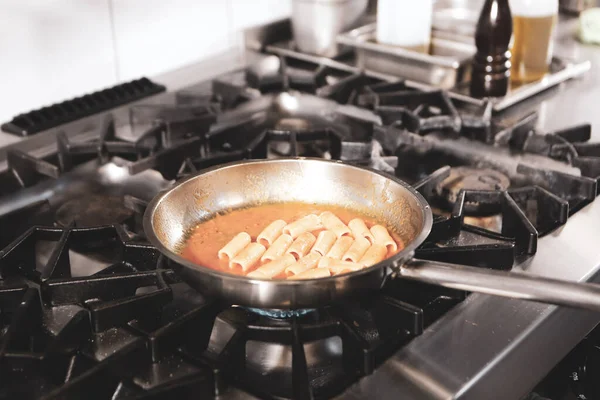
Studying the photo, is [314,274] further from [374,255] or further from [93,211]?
[93,211]

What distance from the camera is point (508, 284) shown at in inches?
27.1

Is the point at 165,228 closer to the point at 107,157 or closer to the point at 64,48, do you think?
the point at 107,157

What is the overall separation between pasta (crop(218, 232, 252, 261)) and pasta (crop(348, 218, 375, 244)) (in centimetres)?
12

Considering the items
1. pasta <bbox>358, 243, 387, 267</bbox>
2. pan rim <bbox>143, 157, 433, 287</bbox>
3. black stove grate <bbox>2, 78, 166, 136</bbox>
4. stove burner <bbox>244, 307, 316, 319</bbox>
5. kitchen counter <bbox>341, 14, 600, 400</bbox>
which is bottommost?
kitchen counter <bbox>341, 14, 600, 400</bbox>

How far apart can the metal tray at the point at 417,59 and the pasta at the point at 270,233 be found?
1.93ft

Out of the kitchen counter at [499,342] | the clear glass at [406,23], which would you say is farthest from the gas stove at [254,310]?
the clear glass at [406,23]

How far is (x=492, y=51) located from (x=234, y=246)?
668 millimetres

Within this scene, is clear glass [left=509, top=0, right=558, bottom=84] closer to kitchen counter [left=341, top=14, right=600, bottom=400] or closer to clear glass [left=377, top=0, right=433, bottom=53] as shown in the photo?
clear glass [left=377, top=0, right=433, bottom=53]

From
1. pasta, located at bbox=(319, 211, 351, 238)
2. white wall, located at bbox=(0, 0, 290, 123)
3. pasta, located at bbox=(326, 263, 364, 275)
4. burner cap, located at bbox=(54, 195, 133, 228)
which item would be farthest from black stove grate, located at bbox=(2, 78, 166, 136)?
pasta, located at bbox=(326, 263, 364, 275)

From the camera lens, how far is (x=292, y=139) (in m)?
1.18

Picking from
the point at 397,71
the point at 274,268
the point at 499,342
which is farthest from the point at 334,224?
the point at 397,71

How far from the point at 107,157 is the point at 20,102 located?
330mm

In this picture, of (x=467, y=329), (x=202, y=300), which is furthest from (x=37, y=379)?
(x=467, y=329)

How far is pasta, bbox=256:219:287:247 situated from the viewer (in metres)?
0.87
